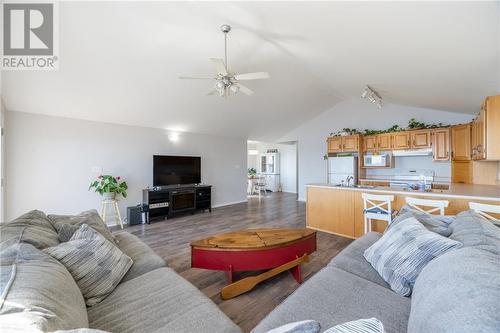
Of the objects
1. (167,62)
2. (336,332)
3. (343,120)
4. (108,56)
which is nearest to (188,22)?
(167,62)

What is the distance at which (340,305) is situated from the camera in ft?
4.05

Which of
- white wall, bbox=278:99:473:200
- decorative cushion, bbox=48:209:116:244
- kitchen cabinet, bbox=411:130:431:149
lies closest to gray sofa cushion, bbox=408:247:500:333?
decorative cushion, bbox=48:209:116:244

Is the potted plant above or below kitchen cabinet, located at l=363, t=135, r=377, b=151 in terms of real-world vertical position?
below

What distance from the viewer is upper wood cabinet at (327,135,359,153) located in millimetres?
5852

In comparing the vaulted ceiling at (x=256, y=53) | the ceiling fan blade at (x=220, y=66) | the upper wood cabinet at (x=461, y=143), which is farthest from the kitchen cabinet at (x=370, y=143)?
the ceiling fan blade at (x=220, y=66)

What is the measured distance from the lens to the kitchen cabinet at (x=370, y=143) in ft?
18.6

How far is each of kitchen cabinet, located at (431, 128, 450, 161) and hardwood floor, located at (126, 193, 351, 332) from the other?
9.89 ft

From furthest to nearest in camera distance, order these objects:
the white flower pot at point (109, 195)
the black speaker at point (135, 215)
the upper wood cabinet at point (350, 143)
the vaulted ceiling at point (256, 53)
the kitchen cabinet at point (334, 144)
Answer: the kitchen cabinet at point (334, 144) < the upper wood cabinet at point (350, 143) < the black speaker at point (135, 215) < the white flower pot at point (109, 195) < the vaulted ceiling at point (256, 53)

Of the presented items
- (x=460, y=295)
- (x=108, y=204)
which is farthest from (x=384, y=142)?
(x=108, y=204)

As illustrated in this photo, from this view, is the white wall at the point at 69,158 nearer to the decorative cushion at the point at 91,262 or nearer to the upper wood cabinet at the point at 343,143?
the decorative cushion at the point at 91,262

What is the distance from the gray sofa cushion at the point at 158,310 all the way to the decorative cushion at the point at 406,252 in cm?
110

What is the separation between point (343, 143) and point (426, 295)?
5.61m

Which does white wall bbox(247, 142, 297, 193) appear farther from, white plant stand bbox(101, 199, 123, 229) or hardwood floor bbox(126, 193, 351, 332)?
white plant stand bbox(101, 199, 123, 229)

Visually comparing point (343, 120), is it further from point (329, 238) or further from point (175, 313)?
point (175, 313)
